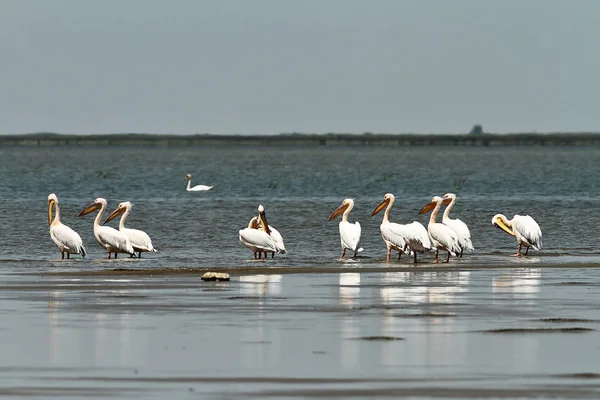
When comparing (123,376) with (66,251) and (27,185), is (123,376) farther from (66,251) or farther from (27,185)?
(27,185)

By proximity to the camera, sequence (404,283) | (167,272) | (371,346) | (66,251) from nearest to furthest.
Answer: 1. (371,346)
2. (404,283)
3. (167,272)
4. (66,251)

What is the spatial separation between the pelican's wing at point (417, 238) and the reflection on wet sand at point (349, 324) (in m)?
3.33

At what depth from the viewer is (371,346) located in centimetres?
1191

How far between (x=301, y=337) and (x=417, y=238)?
34.4 ft

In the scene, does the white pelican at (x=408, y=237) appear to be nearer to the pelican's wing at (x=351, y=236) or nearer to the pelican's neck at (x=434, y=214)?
the pelican's wing at (x=351, y=236)

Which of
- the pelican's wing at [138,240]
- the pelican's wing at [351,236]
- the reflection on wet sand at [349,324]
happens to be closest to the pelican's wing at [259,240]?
the pelican's wing at [351,236]

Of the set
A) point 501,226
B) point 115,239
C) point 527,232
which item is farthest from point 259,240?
point 501,226

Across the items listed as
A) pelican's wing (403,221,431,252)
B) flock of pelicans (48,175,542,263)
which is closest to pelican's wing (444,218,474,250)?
flock of pelicans (48,175,542,263)

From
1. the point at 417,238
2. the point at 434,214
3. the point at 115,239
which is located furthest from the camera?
the point at 434,214

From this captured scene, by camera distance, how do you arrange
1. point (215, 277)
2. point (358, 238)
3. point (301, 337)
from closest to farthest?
1. point (301, 337)
2. point (215, 277)
3. point (358, 238)

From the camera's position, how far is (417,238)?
22.8 metres

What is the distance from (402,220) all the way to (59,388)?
1095 inches

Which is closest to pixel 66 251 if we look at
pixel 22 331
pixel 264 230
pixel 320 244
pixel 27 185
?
pixel 264 230

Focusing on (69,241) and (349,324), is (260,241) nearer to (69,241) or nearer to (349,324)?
(69,241)
